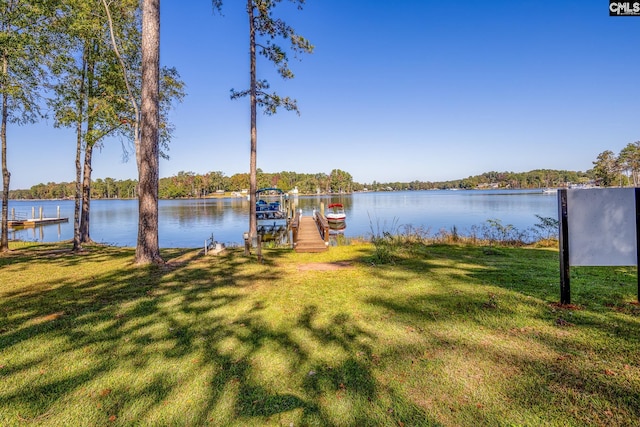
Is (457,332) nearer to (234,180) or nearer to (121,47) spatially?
(121,47)

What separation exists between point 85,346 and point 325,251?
24.7 feet

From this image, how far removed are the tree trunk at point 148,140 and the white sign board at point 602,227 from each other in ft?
26.2

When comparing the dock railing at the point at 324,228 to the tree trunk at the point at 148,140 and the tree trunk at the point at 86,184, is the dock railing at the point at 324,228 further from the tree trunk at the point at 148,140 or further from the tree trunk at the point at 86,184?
the tree trunk at the point at 86,184

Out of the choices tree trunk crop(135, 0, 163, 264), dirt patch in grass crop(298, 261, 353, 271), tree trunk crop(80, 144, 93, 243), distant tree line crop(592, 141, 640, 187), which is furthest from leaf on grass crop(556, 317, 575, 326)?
distant tree line crop(592, 141, 640, 187)

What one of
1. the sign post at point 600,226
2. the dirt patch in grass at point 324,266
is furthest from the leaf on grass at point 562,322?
the dirt patch in grass at point 324,266

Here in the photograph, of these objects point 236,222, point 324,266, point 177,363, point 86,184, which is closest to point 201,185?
point 236,222

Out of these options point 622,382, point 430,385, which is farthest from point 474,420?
point 622,382

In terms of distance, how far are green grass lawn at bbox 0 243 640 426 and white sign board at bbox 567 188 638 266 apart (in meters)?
0.67

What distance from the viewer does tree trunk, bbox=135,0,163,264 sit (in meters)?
7.23

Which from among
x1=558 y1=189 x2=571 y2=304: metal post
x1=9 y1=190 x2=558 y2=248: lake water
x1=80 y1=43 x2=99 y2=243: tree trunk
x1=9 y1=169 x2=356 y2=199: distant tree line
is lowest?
x1=9 y1=190 x2=558 y2=248: lake water

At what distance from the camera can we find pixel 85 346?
323cm

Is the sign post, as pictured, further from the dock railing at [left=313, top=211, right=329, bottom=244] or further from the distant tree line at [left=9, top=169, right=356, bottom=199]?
the distant tree line at [left=9, top=169, right=356, bottom=199]

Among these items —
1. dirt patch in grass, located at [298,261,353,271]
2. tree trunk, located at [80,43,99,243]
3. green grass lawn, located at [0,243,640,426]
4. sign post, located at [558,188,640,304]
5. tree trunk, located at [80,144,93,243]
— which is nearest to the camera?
green grass lawn, located at [0,243,640,426]

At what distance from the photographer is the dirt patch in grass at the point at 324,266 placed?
7150 millimetres
